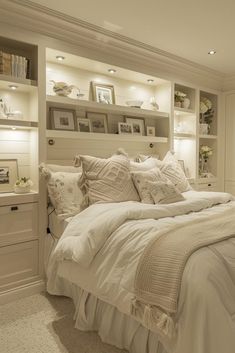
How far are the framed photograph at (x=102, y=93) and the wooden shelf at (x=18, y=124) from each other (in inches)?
36.5

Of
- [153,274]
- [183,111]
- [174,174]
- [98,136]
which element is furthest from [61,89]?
[153,274]

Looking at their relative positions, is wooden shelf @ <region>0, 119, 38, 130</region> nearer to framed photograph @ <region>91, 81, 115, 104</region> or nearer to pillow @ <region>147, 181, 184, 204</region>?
framed photograph @ <region>91, 81, 115, 104</region>

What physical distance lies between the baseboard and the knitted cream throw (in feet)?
4.32

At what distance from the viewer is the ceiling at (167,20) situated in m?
2.35

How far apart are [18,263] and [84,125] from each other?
155 centimetres

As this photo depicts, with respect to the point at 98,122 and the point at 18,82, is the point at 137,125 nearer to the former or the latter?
the point at 98,122

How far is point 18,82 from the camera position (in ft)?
7.95

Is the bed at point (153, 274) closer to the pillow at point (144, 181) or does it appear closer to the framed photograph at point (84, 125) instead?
the pillow at point (144, 181)

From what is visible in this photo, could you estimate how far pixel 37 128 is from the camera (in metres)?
2.55

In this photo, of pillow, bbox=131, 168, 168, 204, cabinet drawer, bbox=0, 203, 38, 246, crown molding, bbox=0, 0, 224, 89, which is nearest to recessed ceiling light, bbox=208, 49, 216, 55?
crown molding, bbox=0, 0, 224, 89

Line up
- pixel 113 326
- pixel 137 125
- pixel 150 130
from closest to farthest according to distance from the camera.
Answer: pixel 113 326 < pixel 137 125 < pixel 150 130

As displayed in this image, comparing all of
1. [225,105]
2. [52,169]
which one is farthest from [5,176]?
[225,105]

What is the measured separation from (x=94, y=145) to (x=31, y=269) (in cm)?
148

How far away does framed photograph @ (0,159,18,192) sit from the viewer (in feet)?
8.41
